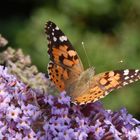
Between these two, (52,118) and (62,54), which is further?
(62,54)

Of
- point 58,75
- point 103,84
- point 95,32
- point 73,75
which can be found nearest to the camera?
point 103,84

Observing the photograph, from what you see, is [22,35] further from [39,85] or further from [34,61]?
[39,85]

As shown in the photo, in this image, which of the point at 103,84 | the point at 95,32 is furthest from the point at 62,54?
the point at 95,32

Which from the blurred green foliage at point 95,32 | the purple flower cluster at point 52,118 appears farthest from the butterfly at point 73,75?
the blurred green foliage at point 95,32

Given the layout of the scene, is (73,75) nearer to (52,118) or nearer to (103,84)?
(103,84)

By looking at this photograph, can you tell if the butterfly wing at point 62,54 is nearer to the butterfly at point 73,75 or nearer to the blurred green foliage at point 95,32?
the butterfly at point 73,75

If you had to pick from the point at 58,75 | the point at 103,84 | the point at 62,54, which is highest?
the point at 62,54
